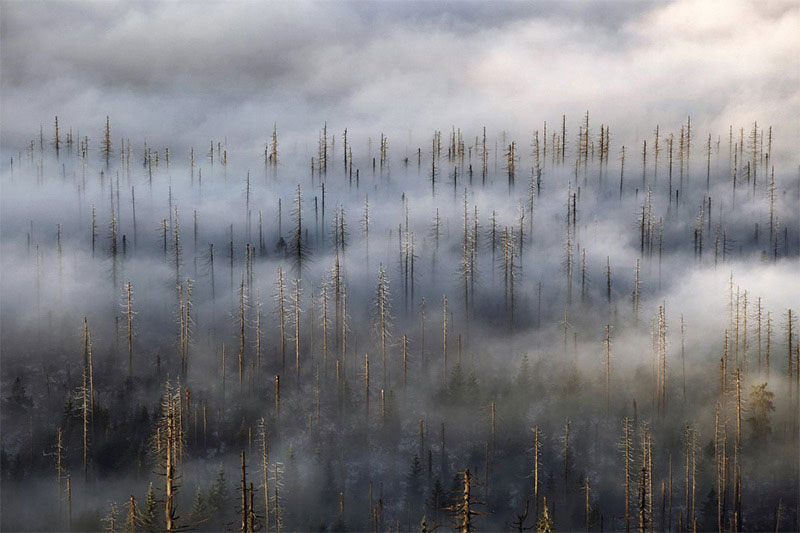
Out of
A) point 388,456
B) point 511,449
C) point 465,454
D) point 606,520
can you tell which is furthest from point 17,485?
point 606,520

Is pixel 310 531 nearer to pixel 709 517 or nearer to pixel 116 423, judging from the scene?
pixel 116 423

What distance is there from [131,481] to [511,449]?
313 ft

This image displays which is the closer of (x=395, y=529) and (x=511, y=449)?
(x=395, y=529)

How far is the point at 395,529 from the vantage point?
163500 mm

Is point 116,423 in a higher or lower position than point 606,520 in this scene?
higher

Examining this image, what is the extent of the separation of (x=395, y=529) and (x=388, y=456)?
26018 millimetres

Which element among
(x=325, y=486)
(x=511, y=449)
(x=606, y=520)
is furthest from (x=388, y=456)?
(x=606, y=520)

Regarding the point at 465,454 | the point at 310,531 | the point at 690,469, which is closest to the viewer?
the point at 310,531

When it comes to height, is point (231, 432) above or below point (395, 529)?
above

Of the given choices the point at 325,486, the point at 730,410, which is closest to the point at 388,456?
the point at 325,486

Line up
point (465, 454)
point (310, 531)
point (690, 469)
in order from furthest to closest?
point (465, 454), point (690, 469), point (310, 531)

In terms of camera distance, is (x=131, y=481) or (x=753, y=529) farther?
(x=131, y=481)

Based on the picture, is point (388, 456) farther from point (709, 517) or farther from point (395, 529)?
point (709, 517)

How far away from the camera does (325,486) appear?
176375 mm
